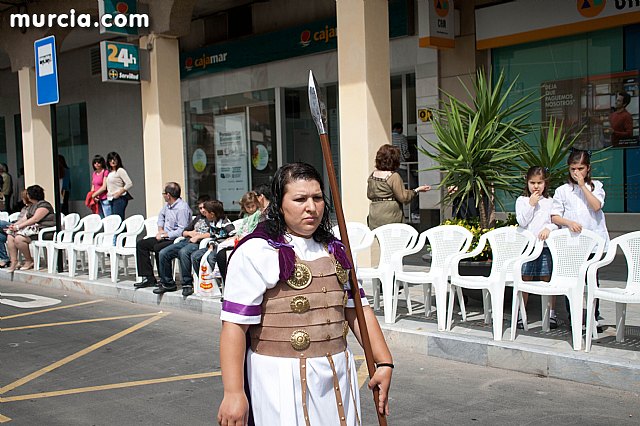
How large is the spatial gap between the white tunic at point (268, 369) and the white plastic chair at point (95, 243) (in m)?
9.03

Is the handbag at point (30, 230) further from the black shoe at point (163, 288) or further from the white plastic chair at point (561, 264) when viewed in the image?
the white plastic chair at point (561, 264)

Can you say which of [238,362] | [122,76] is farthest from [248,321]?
[122,76]

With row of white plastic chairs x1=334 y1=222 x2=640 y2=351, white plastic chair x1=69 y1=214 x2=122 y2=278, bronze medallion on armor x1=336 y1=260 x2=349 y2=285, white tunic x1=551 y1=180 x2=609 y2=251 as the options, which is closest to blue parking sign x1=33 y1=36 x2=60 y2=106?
white plastic chair x1=69 y1=214 x2=122 y2=278

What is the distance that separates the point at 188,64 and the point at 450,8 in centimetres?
820

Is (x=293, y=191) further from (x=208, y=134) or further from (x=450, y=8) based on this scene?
(x=208, y=134)

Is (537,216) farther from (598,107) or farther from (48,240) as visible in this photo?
(48,240)

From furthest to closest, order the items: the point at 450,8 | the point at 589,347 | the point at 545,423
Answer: the point at 450,8 < the point at 589,347 < the point at 545,423

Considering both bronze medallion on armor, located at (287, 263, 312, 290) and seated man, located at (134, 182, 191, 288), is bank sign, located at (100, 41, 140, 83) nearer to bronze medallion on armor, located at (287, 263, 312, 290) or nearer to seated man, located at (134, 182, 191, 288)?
seated man, located at (134, 182, 191, 288)

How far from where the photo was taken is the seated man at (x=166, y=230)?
33.7ft

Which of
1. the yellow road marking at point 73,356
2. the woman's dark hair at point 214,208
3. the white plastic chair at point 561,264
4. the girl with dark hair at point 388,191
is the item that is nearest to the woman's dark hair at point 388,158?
the girl with dark hair at point 388,191

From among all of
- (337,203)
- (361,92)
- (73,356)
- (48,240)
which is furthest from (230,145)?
(337,203)

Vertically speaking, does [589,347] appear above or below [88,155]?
below

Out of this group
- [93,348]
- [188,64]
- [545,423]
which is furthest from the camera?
[188,64]

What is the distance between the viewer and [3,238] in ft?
44.2
